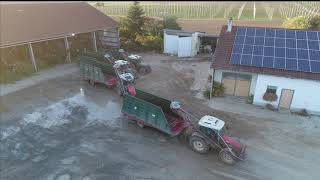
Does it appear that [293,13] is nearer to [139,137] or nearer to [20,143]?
[139,137]

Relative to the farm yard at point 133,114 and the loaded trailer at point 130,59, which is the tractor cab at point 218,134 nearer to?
the farm yard at point 133,114

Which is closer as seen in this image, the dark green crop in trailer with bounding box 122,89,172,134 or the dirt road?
the dirt road

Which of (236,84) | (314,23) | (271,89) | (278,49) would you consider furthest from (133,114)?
(314,23)

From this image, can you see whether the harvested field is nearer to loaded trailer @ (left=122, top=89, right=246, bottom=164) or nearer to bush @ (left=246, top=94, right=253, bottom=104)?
bush @ (left=246, top=94, right=253, bottom=104)

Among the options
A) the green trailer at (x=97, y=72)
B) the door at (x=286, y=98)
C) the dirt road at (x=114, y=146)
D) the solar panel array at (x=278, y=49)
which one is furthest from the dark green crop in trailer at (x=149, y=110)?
the door at (x=286, y=98)

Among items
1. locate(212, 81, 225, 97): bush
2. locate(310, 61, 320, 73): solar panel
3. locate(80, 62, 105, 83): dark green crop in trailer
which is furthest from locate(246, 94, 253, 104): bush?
locate(80, 62, 105, 83): dark green crop in trailer

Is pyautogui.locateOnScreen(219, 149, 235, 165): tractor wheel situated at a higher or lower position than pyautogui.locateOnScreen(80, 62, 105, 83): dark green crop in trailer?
lower

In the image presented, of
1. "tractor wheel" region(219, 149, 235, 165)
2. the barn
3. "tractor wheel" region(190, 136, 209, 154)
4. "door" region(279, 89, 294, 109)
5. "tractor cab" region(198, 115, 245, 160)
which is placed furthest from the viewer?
the barn
